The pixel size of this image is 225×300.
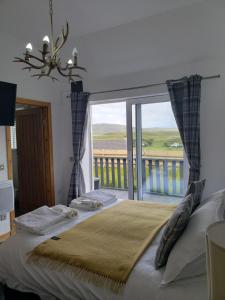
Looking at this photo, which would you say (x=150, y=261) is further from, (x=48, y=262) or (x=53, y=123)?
(x=53, y=123)

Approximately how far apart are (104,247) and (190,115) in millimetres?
2187

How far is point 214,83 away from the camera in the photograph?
123 inches

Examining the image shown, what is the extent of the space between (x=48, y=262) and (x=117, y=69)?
3.04 m

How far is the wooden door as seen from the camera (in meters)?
4.26

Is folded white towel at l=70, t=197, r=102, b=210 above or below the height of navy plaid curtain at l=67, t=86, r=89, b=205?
below

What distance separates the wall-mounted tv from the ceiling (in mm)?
858

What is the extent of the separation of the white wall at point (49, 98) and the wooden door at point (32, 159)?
207 mm

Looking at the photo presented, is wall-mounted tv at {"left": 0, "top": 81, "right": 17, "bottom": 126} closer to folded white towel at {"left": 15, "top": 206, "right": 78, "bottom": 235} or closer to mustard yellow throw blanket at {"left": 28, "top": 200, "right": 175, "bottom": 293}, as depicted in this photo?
folded white towel at {"left": 15, "top": 206, "right": 78, "bottom": 235}

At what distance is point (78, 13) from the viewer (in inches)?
123

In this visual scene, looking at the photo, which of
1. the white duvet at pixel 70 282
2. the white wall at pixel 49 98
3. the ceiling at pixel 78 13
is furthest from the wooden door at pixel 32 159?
the white duvet at pixel 70 282

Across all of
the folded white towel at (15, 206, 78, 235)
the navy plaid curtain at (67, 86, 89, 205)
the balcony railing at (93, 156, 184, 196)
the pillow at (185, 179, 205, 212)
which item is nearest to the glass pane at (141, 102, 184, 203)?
the balcony railing at (93, 156, 184, 196)

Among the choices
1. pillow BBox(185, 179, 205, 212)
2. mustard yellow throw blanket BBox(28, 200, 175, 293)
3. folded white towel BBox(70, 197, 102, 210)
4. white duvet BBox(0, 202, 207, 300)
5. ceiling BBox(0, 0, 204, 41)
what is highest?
ceiling BBox(0, 0, 204, 41)

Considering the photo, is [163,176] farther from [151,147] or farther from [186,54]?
[186,54]

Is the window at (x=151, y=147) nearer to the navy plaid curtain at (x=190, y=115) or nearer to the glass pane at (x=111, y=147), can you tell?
the glass pane at (x=111, y=147)
